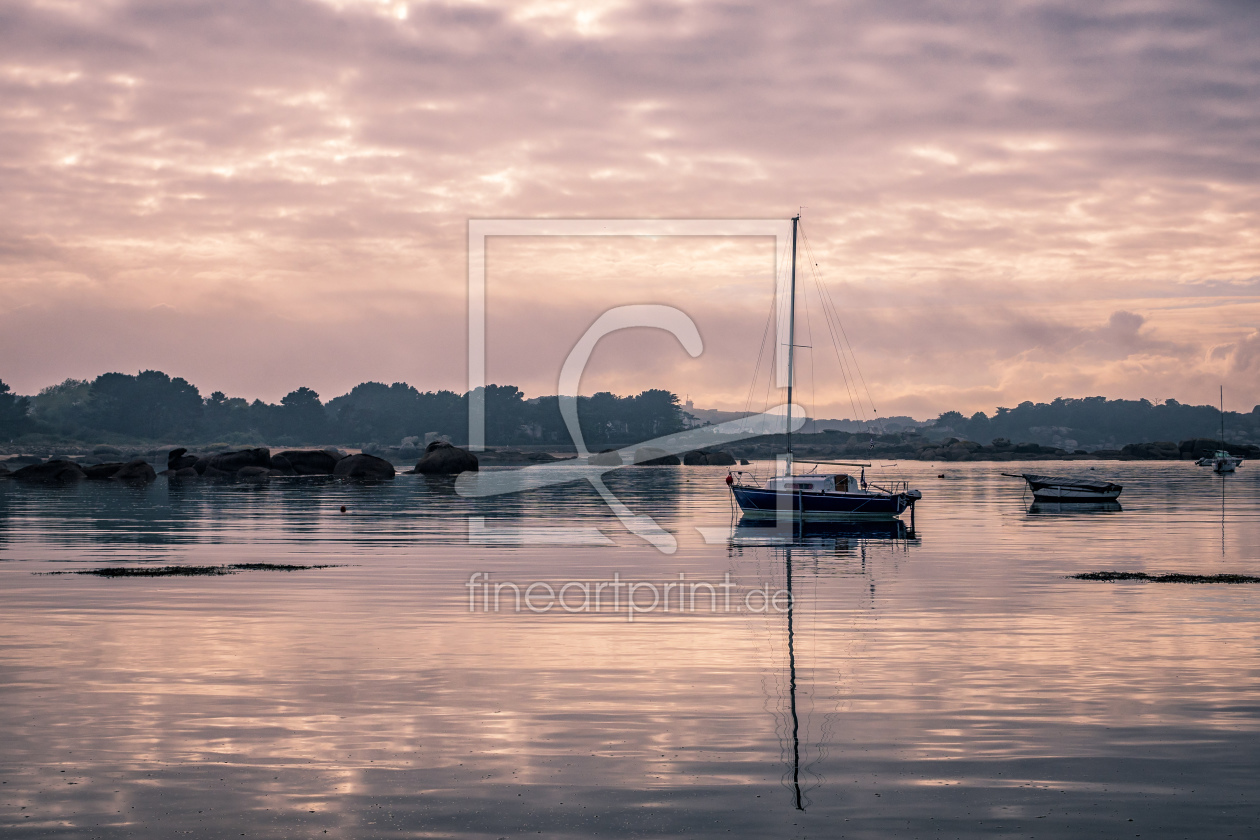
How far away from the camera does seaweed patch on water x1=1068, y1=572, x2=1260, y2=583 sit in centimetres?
3703

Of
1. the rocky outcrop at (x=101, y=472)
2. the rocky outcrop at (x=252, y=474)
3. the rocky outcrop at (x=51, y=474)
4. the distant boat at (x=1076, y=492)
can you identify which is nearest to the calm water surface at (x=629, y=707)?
the distant boat at (x=1076, y=492)

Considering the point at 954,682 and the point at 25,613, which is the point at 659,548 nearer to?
the point at 25,613

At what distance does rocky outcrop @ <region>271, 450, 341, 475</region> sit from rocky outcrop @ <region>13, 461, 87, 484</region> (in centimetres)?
2620

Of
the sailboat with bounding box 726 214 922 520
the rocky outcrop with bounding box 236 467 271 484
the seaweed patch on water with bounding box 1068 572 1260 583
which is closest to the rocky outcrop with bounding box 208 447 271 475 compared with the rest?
the rocky outcrop with bounding box 236 467 271 484

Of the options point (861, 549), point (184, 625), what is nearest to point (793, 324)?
point (861, 549)

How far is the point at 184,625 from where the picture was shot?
2717 cm

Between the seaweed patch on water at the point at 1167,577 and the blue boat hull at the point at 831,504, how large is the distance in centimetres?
2902

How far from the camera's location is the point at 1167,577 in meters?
37.7

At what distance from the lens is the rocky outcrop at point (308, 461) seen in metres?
159

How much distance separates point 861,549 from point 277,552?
25846 mm

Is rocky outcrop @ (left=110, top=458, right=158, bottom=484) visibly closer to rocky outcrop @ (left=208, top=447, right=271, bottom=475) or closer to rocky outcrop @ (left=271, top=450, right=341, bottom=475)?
rocky outcrop @ (left=208, top=447, right=271, bottom=475)

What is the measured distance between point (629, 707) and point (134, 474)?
440 feet

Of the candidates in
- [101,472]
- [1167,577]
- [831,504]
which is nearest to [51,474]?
[101,472]

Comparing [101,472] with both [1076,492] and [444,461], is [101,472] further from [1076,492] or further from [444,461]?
[1076,492]
